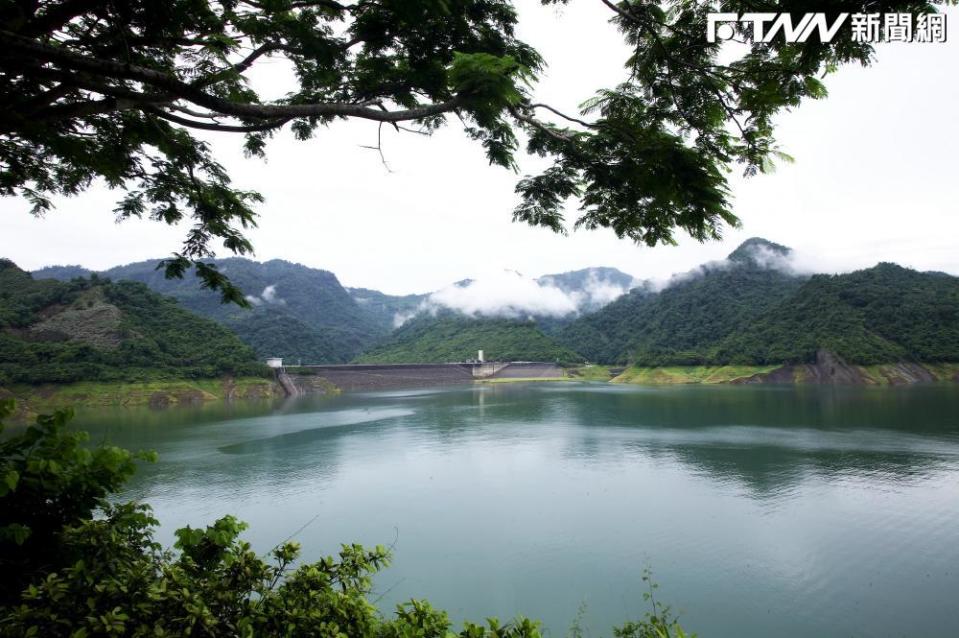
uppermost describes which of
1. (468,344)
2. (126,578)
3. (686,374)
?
(126,578)

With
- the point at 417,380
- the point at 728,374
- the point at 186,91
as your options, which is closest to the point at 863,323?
the point at 728,374

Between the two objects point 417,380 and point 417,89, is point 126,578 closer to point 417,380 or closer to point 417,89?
point 417,89

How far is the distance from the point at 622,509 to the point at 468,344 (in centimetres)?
9120

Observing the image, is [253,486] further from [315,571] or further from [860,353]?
[860,353]

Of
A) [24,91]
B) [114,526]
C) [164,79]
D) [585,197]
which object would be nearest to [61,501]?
[114,526]

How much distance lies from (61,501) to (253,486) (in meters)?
15.7

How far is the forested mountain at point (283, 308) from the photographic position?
99312 mm

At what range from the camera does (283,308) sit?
139625 millimetres

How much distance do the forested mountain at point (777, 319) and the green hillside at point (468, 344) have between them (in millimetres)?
11172

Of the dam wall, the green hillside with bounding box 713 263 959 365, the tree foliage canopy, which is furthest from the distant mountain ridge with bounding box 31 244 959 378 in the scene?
the tree foliage canopy

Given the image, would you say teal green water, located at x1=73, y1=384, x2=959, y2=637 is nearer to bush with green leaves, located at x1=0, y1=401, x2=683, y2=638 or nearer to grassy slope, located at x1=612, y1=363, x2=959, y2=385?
bush with green leaves, located at x1=0, y1=401, x2=683, y2=638

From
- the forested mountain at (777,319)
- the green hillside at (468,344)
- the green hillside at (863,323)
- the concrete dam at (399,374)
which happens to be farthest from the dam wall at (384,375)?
the green hillside at (863,323)

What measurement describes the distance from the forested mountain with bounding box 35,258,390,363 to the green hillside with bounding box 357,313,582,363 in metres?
11.6

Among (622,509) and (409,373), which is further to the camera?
(409,373)
